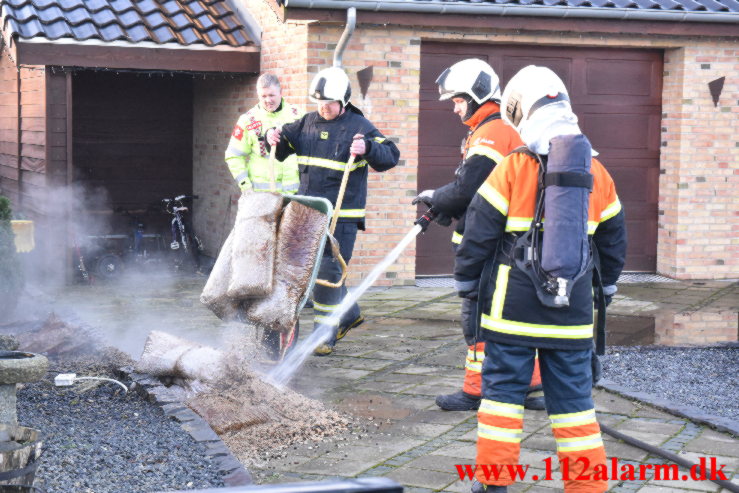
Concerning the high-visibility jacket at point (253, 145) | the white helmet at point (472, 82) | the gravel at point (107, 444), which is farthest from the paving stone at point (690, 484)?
the high-visibility jacket at point (253, 145)

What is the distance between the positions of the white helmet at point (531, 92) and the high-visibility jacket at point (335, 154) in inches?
113

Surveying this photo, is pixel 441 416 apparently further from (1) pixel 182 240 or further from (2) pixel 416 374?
(1) pixel 182 240

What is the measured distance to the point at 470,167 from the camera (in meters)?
6.30

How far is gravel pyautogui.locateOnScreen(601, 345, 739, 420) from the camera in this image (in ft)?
22.3

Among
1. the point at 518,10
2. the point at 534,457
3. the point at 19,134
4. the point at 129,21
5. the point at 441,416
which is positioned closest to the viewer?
the point at 534,457

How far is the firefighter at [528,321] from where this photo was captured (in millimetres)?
4695

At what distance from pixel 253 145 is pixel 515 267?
15.6 ft

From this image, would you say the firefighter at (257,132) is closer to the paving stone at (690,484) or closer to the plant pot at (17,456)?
the paving stone at (690,484)

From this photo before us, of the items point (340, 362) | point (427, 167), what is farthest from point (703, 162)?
point (340, 362)

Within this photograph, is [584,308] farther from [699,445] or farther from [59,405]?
[59,405]

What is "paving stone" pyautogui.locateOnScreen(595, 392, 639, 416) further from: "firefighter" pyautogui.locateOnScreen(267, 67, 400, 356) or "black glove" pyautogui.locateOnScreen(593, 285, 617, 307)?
"firefighter" pyautogui.locateOnScreen(267, 67, 400, 356)

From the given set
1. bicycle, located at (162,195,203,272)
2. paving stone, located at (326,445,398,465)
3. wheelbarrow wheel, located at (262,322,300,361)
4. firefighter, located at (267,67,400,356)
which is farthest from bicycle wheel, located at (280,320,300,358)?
bicycle, located at (162,195,203,272)

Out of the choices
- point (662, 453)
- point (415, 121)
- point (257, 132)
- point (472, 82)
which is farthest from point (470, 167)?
point (415, 121)

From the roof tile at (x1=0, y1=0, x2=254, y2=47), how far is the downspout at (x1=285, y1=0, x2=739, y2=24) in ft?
5.98
